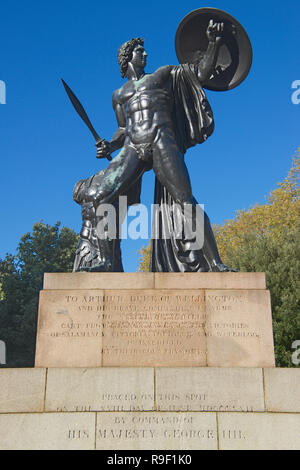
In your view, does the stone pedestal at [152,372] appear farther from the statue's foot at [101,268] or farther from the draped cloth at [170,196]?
the draped cloth at [170,196]

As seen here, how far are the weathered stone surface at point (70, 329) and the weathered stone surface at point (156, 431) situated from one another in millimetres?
939

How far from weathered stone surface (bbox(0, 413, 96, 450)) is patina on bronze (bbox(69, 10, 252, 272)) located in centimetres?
262

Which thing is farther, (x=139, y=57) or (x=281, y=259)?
(x=281, y=259)

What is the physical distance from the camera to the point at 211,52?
30.7 feet

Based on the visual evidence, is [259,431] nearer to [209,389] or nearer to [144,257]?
[209,389]

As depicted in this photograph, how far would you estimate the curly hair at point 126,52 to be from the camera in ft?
32.3

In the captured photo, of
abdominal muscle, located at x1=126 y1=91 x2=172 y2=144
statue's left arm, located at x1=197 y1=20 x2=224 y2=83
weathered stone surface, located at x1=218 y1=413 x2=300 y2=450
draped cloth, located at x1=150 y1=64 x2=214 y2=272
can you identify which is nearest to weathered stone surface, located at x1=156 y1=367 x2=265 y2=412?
weathered stone surface, located at x1=218 y1=413 x2=300 y2=450

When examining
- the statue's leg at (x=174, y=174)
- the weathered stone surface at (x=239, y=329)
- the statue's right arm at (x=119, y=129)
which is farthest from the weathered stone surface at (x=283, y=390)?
the statue's right arm at (x=119, y=129)

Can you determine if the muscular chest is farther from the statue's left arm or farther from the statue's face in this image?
the statue's left arm

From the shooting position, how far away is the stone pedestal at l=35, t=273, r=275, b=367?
6.69 metres

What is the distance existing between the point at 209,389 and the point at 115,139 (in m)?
5.80

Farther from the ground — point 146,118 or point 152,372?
point 146,118

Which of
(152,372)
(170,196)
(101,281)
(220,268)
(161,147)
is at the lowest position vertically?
(152,372)

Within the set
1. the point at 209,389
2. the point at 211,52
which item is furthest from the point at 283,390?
the point at 211,52
